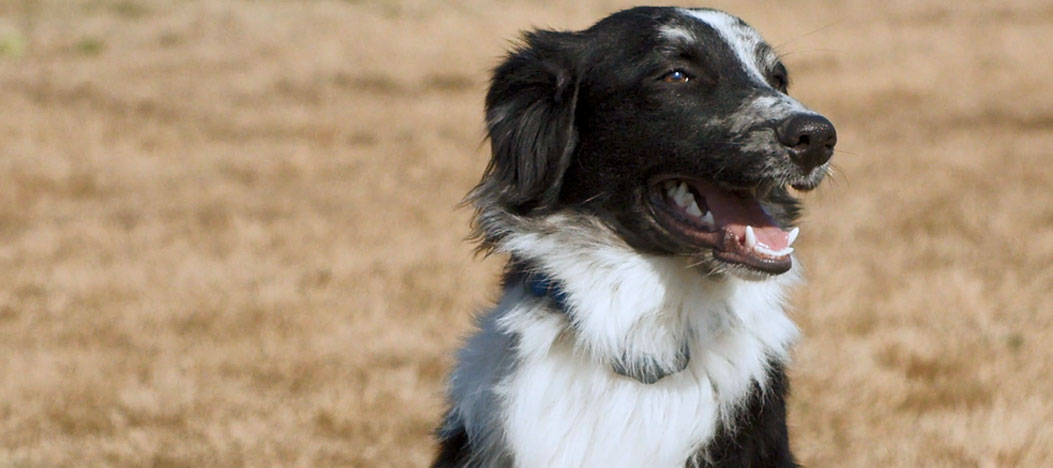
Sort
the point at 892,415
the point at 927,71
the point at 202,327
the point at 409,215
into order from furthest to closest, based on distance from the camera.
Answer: the point at 927,71, the point at 409,215, the point at 202,327, the point at 892,415

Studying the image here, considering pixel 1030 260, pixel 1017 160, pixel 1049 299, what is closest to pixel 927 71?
pixel 1017 160

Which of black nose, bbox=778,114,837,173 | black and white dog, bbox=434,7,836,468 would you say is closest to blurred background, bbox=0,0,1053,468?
black and white dog, bbox=434,7,836,468

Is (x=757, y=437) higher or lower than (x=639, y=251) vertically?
lower

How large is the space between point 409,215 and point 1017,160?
256 inches

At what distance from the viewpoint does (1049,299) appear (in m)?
7.90

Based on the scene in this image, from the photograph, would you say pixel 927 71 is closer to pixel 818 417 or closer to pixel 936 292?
pixel 936 292

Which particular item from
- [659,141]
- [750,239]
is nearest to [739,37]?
[659,141]

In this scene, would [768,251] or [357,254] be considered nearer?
[768,251]

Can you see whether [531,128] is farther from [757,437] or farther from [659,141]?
[757,437]

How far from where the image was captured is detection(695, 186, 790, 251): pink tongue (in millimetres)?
3793

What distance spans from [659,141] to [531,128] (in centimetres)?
42

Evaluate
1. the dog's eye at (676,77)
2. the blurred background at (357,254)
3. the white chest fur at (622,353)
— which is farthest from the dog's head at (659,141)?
the blurred background at (357,254)

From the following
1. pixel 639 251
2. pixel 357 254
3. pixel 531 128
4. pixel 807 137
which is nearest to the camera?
pixel 807 137

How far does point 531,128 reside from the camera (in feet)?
13.0
